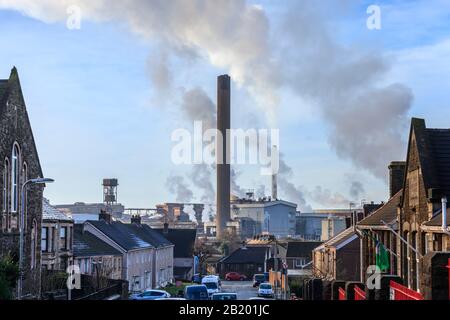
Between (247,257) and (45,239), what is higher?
(45,239)

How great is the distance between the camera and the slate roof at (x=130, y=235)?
67.4 meters

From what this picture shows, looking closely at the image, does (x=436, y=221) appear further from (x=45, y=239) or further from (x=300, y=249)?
(x=300, y=249)

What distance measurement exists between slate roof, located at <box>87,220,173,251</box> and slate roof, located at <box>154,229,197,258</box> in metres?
8.42

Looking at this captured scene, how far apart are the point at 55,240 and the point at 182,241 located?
50.9m

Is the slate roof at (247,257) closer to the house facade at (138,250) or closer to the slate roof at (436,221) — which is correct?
the house facade at (138,250)

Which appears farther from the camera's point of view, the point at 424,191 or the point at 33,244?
the point at 33,244

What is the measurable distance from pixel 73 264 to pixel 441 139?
32.1 meters

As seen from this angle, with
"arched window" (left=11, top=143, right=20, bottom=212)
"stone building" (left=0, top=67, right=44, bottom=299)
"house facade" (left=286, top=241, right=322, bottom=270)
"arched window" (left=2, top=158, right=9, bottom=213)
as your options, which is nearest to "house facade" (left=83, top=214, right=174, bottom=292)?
"house facade" (left=286, top=241, right=322, bottom=270)

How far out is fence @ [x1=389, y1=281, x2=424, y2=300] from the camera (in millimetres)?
16377

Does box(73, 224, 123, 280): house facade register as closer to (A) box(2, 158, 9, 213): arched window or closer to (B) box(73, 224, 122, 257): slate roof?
(B) box(73, 224, 122, 257): slate roof

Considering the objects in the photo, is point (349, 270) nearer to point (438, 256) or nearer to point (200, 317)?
point (438, 256)

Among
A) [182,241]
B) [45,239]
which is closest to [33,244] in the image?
[45,239]

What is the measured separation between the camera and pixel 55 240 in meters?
49.2

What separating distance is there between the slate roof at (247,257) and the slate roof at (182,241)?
841cm
